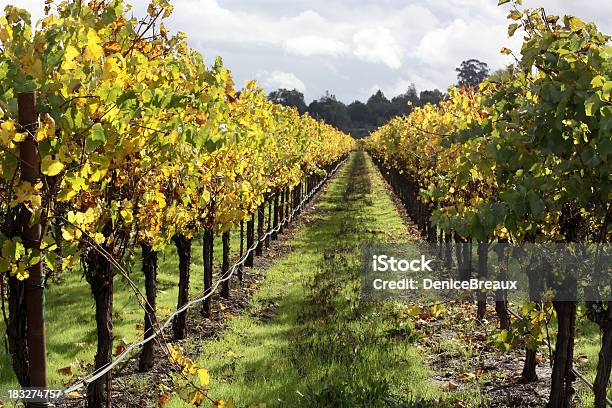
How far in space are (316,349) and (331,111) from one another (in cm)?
15562

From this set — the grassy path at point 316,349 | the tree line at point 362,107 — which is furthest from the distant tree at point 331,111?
the grassy path at point 316,349

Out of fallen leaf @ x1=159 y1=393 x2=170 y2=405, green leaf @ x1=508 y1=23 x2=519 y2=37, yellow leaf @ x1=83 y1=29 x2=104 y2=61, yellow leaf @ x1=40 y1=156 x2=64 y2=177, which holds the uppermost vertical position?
green leaf @ x1=508 y1=23 x2=519 y2=37

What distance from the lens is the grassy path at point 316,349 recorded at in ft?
22.5

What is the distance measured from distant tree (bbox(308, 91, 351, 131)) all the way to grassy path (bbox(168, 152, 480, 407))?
143m

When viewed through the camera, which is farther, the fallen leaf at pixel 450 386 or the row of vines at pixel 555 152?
the fallen leaf at pixel 450 386

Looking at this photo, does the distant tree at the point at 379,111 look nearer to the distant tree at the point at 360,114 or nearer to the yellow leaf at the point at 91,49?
the distant tree at the point at 360,114

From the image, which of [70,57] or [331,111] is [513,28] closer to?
[70,57]

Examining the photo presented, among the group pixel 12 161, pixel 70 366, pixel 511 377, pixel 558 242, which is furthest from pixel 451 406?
pixel 12 161

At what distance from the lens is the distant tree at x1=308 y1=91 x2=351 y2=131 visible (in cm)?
15825

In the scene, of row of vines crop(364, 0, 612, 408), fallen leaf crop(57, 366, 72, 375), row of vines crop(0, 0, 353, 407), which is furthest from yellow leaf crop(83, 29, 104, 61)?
fallen leaf crop(57, 366, 72, 375)

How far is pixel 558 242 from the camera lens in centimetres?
510

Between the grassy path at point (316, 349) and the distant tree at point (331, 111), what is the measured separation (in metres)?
143

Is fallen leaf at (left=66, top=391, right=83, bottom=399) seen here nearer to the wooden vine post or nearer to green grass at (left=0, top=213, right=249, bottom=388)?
green grass at (left=0, top=213, right=249, bottom=388)

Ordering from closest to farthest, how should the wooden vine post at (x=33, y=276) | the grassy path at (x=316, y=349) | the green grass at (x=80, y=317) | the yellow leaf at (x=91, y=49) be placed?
the yellow leaf at (x=91, y=49) < the wooden vine post at (x=33, y=276) < the grassy path at (x=316, y=349) < the green grass at (x=80, y=317)
